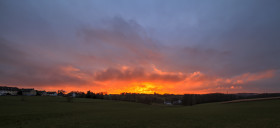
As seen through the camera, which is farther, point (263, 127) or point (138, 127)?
point (138, 127)

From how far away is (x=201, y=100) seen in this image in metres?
156

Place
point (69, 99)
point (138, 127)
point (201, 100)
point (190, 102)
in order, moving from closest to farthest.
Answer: point (138, 127)
point (69, 99)
point (190, 102)
point (201, 100)

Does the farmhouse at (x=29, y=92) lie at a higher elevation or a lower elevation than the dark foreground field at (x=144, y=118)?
lower

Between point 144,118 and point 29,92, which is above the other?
point 144,118

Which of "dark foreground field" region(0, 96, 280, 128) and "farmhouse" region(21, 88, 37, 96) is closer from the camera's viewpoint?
"dark foreground field" region(0, 96, 280, 128)

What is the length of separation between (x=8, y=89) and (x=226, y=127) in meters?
208

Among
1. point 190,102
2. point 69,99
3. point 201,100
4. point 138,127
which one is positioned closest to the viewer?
point 138,127

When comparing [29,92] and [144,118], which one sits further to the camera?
[29,92]

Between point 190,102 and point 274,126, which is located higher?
point 274,126

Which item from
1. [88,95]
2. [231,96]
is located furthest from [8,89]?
[231,96]

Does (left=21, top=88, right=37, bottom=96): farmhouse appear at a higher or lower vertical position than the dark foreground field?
lower

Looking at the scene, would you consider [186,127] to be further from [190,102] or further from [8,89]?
[8,89]

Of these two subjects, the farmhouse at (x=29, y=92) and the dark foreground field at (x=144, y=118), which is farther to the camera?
the farmhouse at (x=29, y=92)

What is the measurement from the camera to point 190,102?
5714 inches
